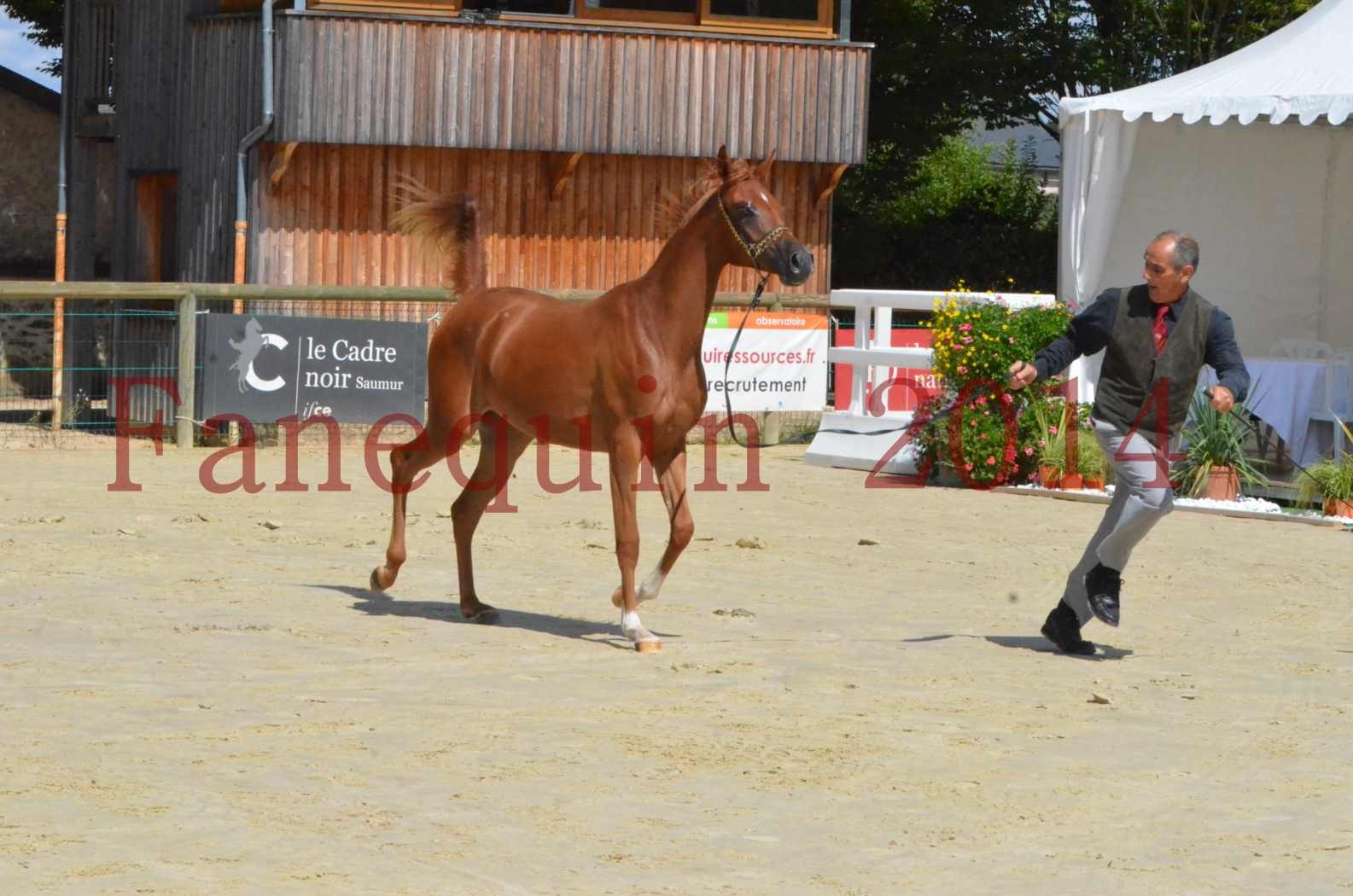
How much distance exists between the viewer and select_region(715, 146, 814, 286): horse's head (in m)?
8.59

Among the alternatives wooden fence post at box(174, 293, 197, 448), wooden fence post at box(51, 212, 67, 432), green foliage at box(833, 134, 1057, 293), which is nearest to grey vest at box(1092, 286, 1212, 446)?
wooden fence post at box(174, 293, 197, 448)

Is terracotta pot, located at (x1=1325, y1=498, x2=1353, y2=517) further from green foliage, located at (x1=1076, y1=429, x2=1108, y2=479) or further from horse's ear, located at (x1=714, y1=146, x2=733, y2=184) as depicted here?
horse's ear, located at (x1=714, y1=146, x2=733, y2=184)

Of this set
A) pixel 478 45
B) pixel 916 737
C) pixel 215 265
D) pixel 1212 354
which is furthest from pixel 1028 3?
pixel 916 737

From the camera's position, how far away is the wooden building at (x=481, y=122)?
63.2 ft

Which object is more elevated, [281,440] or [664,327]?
[664,327]

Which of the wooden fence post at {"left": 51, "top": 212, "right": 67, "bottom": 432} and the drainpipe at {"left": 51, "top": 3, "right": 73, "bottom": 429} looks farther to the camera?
the drainpipe at {"left": 51, "top": 3, "right": 73, "bottom": 429}

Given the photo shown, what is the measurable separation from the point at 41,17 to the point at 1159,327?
993 inches

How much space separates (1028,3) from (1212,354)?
2246 cm

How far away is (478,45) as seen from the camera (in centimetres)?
1964

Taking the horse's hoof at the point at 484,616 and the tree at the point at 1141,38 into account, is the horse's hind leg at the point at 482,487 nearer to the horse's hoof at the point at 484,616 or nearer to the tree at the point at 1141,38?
the horse's hoof at the point at 484,616

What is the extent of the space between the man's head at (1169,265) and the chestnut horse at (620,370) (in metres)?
1.45

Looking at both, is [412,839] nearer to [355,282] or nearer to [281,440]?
[281,440]

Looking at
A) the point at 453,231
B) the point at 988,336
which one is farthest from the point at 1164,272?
the point at 988,336

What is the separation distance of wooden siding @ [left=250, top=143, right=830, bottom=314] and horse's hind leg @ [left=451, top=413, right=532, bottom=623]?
9632 millimetres
